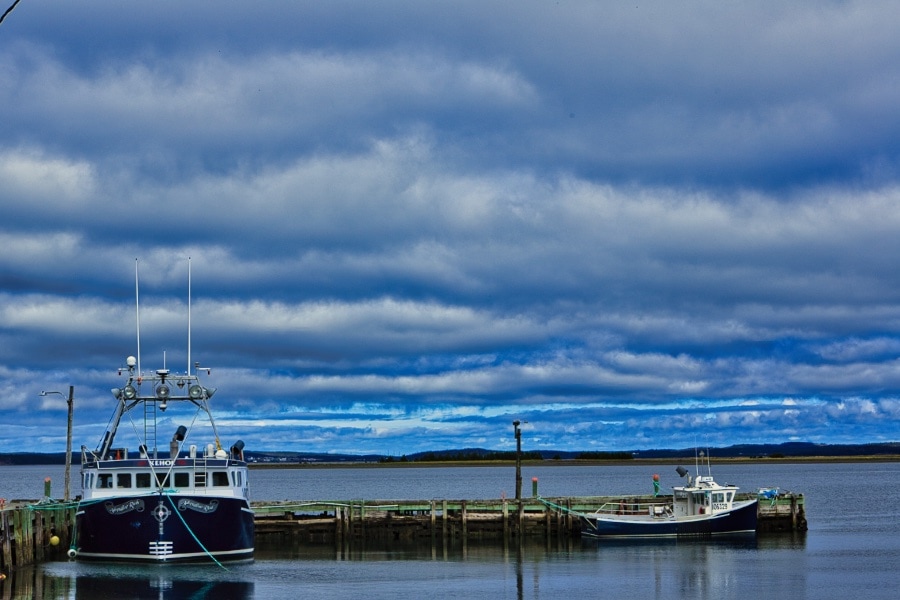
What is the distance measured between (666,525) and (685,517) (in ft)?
3.93

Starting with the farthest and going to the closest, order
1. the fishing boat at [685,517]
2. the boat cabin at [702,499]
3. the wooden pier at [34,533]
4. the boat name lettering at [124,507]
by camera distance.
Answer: the boat cabin at [702,499], the fishing boat at [685,517], the wooden pier at [34,533], the boat name lettering at [124,507]

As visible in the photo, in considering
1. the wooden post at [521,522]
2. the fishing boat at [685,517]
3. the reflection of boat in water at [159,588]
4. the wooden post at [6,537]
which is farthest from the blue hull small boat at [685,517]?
the wooden post at [6,537]


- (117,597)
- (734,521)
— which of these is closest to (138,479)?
(117,597)

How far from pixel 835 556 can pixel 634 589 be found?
1682 centimetres

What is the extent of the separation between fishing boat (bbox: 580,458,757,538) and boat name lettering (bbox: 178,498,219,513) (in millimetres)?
23889

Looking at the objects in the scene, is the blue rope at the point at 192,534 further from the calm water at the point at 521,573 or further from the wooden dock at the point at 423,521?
the wooden dock at the point at 423,521

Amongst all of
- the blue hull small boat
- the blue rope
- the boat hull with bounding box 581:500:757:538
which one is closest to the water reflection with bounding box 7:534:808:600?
the blue rope

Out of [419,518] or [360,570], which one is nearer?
[360,570]

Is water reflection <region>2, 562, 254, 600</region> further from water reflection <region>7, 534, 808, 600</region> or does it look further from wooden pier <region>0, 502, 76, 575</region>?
wooden pier <region>0, 502, 76, 575</region>

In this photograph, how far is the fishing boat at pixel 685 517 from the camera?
210 ft

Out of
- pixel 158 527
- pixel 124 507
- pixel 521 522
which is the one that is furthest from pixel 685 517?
pixel 124 507

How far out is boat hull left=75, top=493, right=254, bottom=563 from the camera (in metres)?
46.7

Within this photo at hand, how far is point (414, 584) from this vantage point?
46562 millimetres

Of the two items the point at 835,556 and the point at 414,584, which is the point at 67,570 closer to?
the point at 414,584
